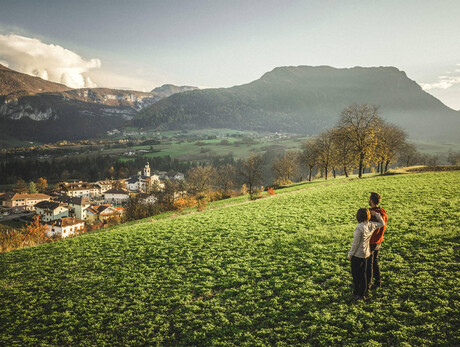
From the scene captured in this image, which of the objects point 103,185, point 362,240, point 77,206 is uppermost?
point 362,240

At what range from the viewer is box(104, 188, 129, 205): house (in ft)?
471

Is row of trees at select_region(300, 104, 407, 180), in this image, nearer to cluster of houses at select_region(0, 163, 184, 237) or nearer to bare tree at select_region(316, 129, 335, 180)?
bare tree at select_region(316, 129, 335, 180)

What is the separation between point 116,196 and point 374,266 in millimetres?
158023

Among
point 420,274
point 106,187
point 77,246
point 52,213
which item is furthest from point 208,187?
point 106,187

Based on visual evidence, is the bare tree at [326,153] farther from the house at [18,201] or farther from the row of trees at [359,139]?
the house at [18,201]

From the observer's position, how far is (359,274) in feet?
31.3

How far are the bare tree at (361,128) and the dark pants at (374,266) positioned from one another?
48093mm

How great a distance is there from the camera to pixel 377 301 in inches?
373

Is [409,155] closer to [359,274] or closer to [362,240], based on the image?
[359,274]

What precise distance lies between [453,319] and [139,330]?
12193 millimetres

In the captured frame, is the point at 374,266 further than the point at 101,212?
No

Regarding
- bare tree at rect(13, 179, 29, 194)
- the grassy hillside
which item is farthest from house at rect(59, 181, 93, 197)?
the grassy hillside

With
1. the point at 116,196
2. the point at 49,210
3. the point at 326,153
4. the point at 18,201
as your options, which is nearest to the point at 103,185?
the point at 116,196

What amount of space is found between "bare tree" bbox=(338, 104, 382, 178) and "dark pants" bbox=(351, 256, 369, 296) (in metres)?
49.0
